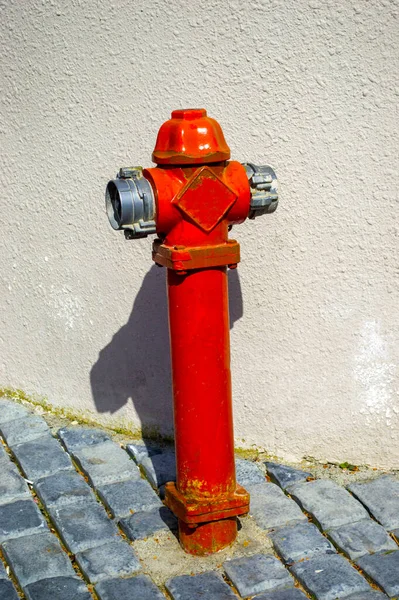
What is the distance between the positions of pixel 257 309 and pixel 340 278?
1.24 ft

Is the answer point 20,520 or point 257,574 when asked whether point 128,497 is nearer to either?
point 20,520

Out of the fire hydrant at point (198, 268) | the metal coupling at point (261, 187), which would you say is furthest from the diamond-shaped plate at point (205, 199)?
the metal coupling at point (261, 187)

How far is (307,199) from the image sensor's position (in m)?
3.41

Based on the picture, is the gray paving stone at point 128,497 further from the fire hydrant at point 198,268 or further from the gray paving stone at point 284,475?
the gray paving stone at point 284,475

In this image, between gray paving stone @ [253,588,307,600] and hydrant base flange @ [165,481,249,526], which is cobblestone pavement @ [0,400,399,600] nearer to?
gray paving stone @ [253,588,307,600]

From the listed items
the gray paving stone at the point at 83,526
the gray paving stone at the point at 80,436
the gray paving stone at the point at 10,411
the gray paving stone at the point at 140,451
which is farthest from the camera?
the gray paving stone at the point at 10,411

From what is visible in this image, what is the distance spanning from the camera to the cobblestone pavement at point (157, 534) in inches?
115

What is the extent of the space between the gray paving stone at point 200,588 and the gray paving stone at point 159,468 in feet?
2.05

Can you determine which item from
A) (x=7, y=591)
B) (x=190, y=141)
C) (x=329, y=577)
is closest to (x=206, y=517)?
(x=329, y=577)

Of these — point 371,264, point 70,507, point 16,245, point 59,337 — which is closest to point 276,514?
point 70,507

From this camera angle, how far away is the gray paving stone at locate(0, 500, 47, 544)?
3238mm

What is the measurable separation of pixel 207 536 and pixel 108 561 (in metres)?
0.36

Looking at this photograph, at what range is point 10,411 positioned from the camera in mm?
4242

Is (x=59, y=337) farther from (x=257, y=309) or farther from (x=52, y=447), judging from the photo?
(x=257, y=309)
